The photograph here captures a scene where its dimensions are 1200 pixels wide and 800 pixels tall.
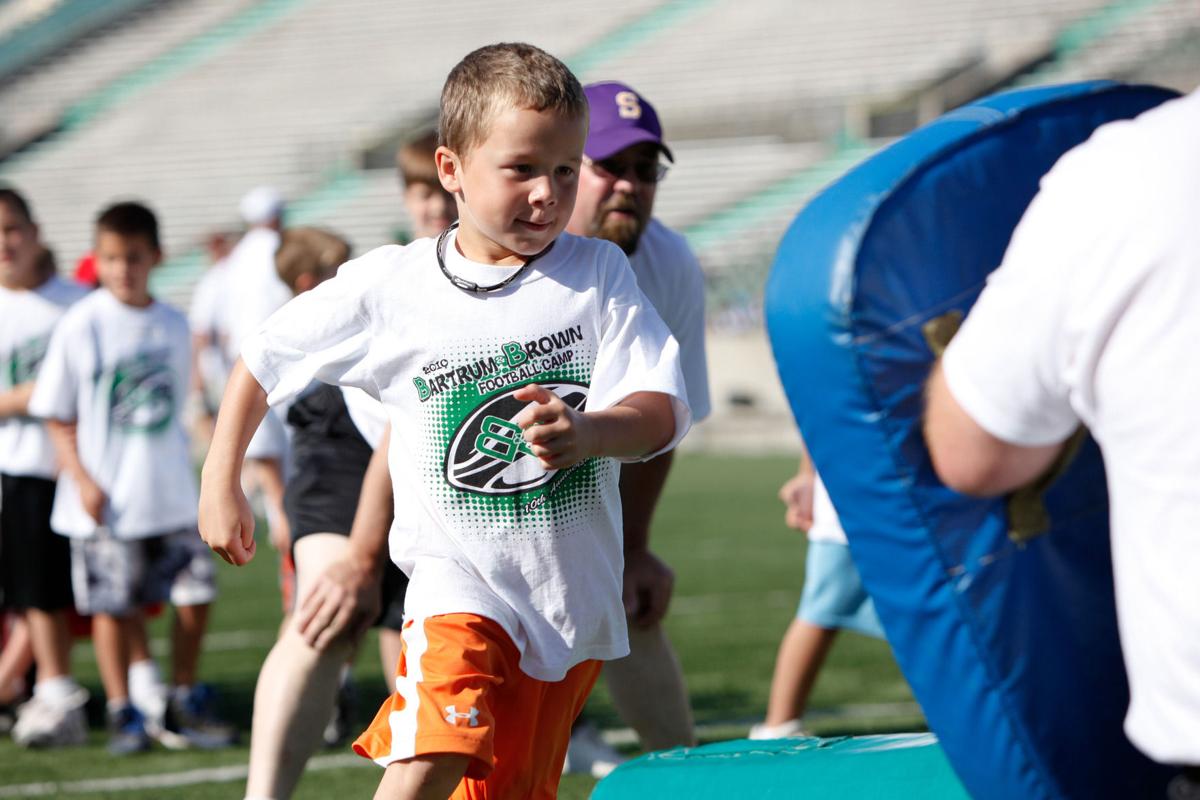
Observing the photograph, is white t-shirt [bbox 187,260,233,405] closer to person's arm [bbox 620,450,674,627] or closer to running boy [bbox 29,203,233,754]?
running boy [bbox 29,203,233,754]

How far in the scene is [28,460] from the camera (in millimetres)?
6113

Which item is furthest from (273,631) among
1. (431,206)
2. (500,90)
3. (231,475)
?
(500,90)

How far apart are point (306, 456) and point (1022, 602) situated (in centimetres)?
224

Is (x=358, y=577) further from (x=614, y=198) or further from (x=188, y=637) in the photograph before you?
(x=188, y=637)

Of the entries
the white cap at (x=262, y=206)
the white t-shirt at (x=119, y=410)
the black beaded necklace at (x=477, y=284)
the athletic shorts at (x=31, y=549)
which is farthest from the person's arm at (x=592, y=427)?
the white cap at (x=262, y=206)

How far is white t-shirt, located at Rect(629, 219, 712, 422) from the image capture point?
4.07 m

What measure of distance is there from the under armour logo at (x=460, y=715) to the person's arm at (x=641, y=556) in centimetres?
130

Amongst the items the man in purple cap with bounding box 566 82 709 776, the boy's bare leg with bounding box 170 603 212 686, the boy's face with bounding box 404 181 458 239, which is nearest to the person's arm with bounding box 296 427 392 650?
the man in purple cap with bounding box 566 82 709 776

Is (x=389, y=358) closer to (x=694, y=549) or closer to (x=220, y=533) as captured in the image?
(x=220, y=533)

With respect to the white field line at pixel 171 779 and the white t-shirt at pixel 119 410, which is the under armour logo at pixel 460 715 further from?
the white t-shirt at pixel 119 410

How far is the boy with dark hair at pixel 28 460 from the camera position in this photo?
5.91 m

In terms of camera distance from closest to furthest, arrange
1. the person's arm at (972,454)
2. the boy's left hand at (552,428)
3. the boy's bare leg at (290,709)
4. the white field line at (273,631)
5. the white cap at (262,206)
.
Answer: the person's arm at (972,454), the boy's left hand at (552,428), the boy's bare leg at (290,709), the white field line at (273,631), the white cap at (262,206)

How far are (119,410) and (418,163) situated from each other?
219 centimetres

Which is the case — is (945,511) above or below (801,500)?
above
